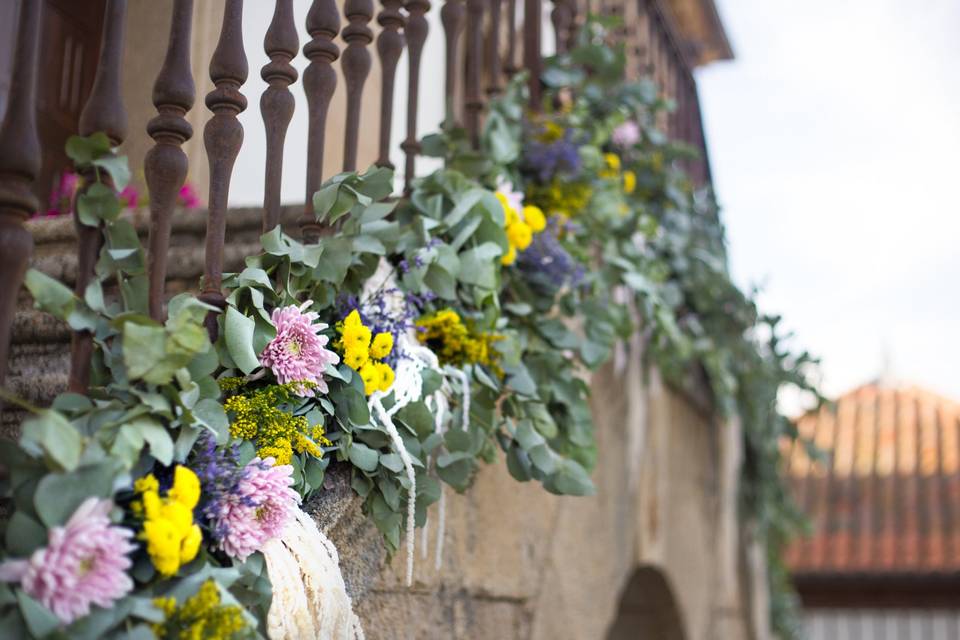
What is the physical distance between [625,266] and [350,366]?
3.46ft

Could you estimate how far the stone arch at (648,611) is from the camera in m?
2.96

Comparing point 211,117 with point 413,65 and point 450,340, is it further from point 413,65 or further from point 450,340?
point 413,65

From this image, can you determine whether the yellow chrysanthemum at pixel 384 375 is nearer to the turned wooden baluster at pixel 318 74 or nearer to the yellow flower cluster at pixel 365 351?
the yellow flower cluster at pixel 365 351

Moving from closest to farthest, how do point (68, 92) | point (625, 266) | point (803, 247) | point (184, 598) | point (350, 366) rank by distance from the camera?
point (184, 598)
point (350, 366)
point (68, 92)
point (625, 266)
point (803, 247)

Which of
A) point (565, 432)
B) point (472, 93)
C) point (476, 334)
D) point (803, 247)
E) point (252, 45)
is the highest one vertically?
point (803, 247)

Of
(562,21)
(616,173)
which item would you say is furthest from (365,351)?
(562,21)

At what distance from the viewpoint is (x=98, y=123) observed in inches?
41.1

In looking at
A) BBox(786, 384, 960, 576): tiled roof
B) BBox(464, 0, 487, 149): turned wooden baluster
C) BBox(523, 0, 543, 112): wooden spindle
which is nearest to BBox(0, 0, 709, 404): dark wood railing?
BBox(464, 0, 487, 149): turned wooden baluster

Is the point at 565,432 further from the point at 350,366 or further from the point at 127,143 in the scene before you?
the point at 127,143

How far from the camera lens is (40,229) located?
71.6 inches

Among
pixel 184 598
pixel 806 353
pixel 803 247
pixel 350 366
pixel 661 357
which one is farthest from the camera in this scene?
pixel 803 247

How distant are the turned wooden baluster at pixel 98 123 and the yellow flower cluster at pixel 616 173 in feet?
4.27

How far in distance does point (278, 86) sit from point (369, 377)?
0.40 m

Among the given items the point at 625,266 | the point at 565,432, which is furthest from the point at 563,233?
the point at 565,432
